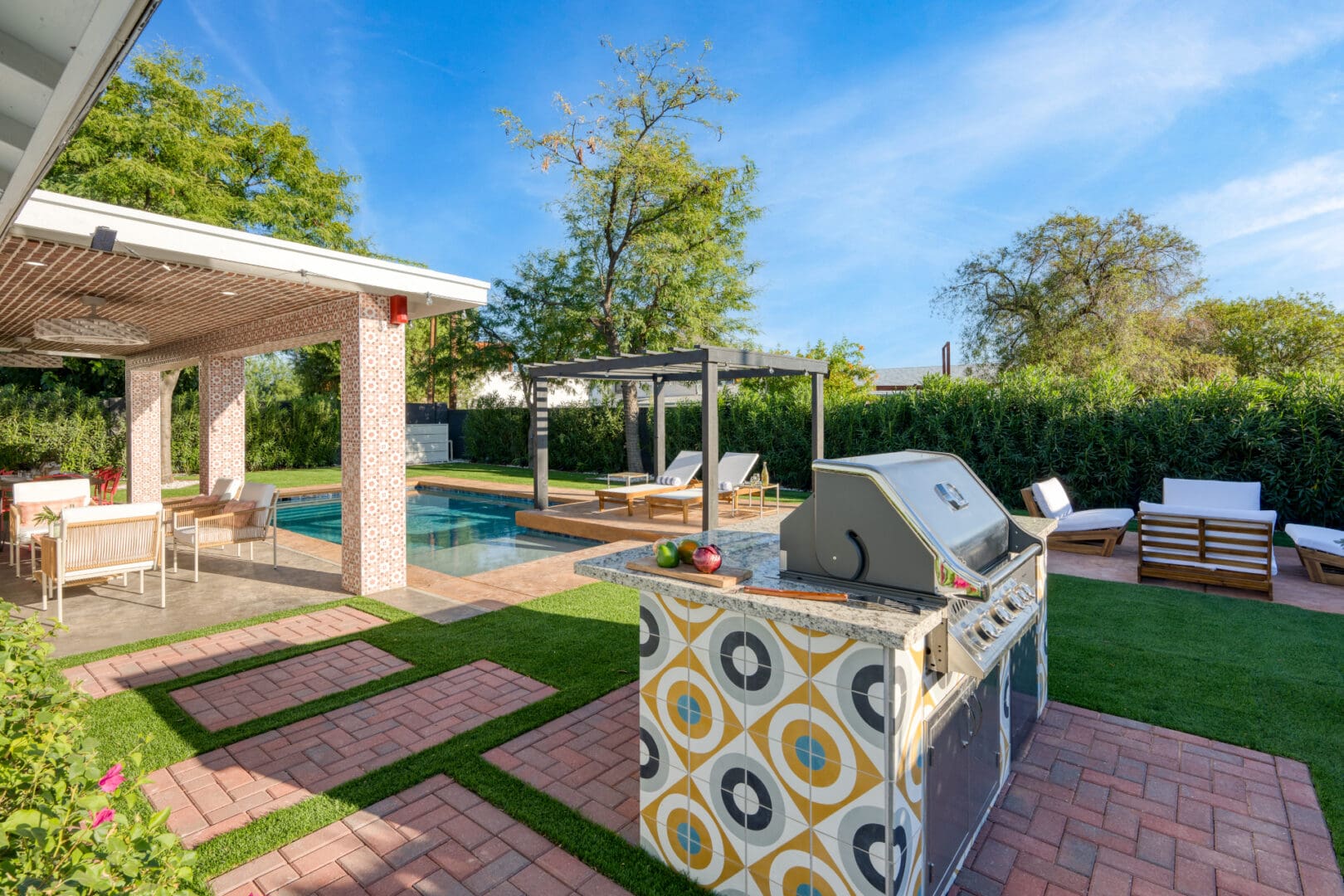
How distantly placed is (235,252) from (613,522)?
20.5 feet

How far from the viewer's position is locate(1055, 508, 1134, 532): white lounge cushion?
7828mm

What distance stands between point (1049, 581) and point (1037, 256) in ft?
45.3

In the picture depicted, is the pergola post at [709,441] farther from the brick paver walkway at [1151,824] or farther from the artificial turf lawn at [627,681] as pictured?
the brick paver walkway at [1151,824]

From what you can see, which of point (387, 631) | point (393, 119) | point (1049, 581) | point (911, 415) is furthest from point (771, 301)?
point (387, 631)

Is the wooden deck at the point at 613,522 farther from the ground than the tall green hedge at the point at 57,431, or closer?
closer

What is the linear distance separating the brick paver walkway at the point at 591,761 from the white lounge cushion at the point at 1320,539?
285 inches

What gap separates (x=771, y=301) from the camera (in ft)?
68.6

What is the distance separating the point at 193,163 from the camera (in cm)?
1517

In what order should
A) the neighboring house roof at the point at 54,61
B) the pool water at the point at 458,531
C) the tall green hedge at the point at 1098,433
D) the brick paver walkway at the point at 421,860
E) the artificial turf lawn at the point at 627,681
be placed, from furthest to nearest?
the pool water at the point at 458,531 < the tall green hedge at the point at 1098,433 < the artificial turf lawn at the point at 627,681 < the brick paver walkway at the point at 421,860 < the neighboring house roof at the point at 54,61

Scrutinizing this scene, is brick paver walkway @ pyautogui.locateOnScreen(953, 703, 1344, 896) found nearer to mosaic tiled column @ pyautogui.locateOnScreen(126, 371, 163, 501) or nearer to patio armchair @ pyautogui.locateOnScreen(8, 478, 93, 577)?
patio armchair @ pyautogui.locateOnScreen(8, 478, 93, 577)

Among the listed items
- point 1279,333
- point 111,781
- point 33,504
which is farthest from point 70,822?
point 1279,333

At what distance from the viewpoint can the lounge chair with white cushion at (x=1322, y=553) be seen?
20.8ft

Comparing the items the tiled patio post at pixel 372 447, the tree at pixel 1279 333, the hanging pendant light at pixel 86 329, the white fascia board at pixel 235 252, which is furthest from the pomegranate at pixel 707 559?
the tree at pixel 1279 333

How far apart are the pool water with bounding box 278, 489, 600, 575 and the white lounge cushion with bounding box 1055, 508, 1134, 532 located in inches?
257
